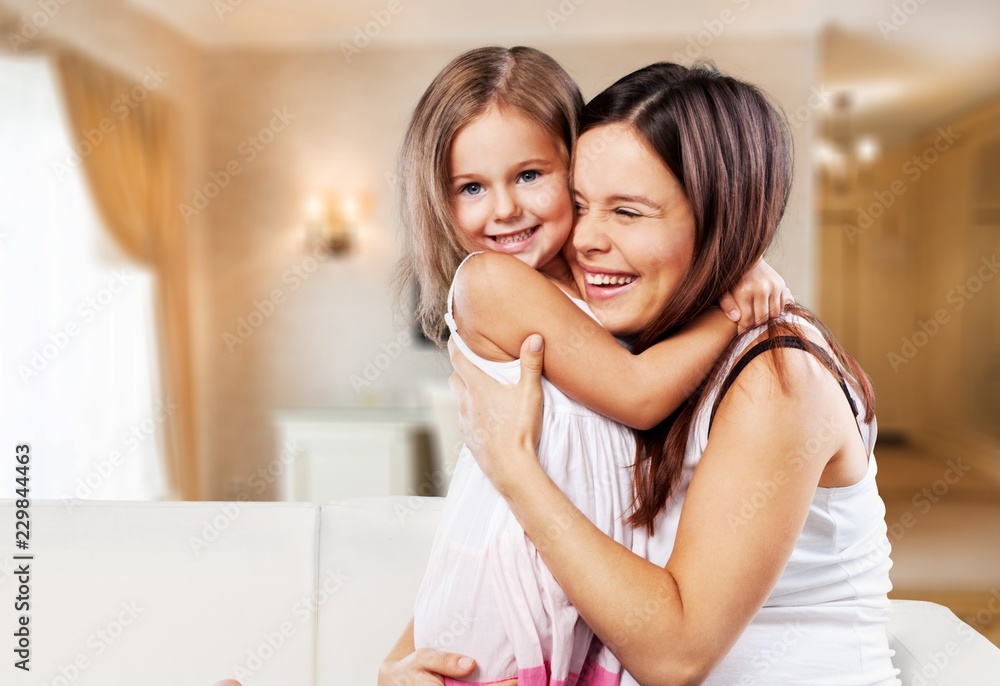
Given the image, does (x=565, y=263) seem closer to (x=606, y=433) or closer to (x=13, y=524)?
(x=606, y=433)

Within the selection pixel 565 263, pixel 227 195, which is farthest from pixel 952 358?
pixel 565 263

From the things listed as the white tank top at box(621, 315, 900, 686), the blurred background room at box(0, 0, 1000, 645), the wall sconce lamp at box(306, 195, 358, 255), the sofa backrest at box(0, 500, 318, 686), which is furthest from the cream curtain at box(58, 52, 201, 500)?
the white tank top at box(621, 315, 900, 686)

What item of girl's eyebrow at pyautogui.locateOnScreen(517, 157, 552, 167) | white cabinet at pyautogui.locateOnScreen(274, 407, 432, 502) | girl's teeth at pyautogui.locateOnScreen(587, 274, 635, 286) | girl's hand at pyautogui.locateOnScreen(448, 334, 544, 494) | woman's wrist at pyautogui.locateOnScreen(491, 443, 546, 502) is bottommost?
white cabinet at pyautogui.locateOnScreen(274, 407, 432, 502)

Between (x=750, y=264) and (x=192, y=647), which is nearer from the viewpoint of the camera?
(x=750, y=264)

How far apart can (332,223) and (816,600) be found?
4.21 m

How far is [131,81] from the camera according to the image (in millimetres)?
4047

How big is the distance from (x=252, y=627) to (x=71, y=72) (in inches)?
119

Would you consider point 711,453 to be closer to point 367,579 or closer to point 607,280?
point 607,280

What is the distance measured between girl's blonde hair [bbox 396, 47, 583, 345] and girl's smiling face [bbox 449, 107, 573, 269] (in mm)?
18

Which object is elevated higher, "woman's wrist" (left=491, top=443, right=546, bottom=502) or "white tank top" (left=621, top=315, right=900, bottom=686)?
"woman's wrist" (left=491, top=443, right=546, bottom=502)

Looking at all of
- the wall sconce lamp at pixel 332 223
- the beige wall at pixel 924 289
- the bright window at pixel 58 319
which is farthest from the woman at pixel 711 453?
the beige wall at pixel 924 289

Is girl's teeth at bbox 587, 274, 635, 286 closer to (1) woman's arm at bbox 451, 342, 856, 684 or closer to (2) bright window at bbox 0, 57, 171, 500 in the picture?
(1) woman's arm at bbox 451, 342, 856, 684

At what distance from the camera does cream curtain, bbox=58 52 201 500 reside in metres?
3.64

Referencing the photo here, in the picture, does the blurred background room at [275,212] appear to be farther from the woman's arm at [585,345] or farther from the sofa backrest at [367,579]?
the woman's arm at [585,345]
